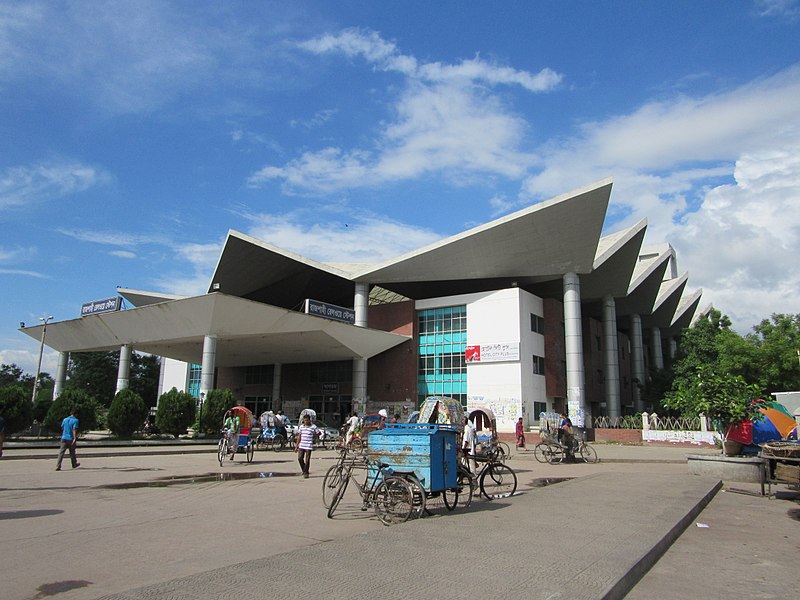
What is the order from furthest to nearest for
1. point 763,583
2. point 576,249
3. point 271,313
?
point 576,249 → point 271,313 → point 763,583

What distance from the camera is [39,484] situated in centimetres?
1236

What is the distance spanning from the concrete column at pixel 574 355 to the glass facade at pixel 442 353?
23.7ft

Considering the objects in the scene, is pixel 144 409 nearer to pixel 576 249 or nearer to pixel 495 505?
pixel 495 505

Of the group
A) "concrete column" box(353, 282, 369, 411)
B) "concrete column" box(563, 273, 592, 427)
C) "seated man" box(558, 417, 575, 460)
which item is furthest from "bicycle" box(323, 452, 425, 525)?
"concrete column" box(353, 282, 369, 411)

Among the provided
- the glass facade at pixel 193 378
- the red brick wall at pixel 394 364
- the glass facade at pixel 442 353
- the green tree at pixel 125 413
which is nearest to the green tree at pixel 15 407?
the green tree at pixel 125 413

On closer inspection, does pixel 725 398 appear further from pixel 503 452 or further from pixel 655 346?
pixel 655 346

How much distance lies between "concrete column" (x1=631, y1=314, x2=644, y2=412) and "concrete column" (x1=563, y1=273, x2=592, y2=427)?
19191mm

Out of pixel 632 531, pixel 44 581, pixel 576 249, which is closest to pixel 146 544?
pixel 44 581

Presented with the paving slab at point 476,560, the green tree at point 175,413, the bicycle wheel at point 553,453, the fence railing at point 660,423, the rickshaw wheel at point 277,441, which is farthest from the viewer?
the fence railing at point 660,423

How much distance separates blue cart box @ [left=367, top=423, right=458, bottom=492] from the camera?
8.34 meters

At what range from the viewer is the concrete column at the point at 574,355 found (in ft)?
126

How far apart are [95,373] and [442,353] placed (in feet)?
166

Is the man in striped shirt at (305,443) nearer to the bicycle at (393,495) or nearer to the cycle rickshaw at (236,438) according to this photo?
the cycle rickshaw at (236,438)

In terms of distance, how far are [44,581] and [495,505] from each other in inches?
258
